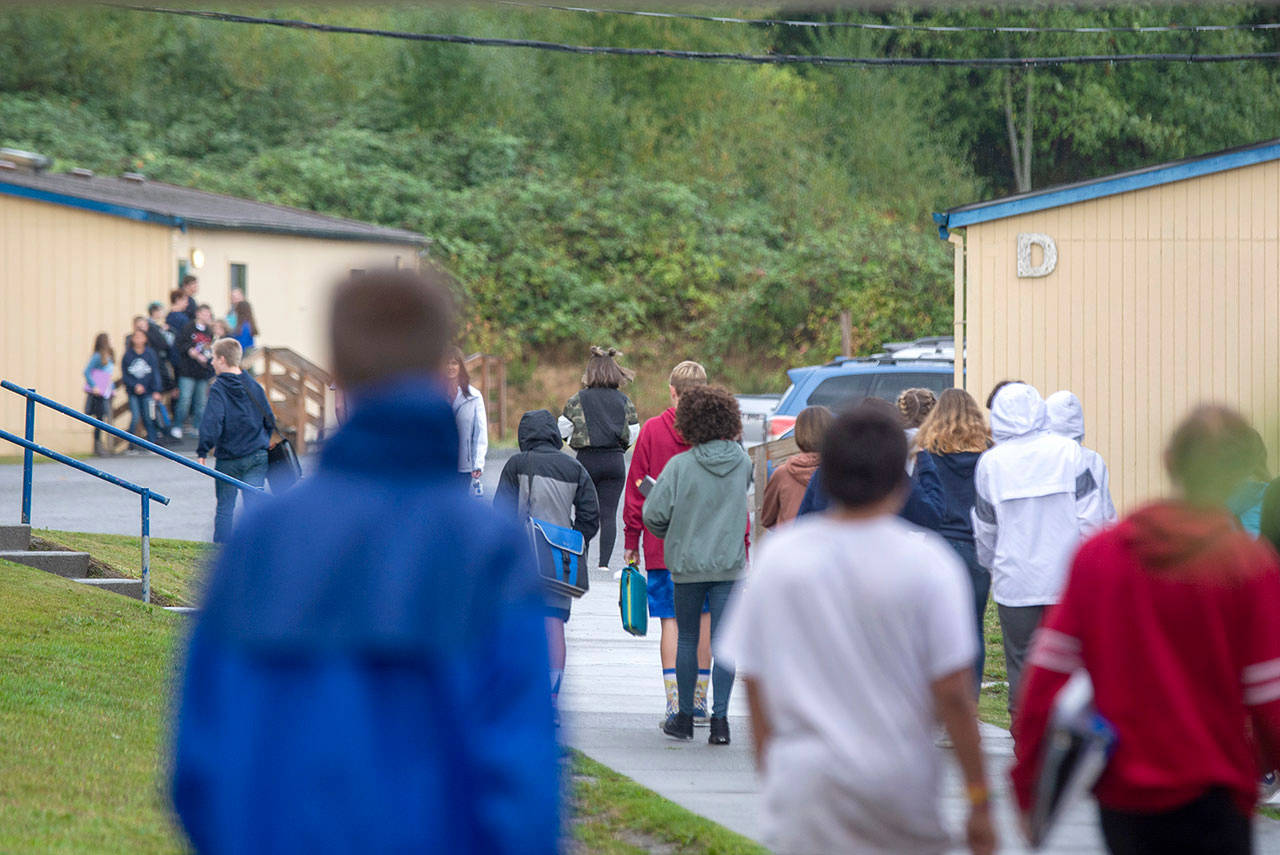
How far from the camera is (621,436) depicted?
498 inches

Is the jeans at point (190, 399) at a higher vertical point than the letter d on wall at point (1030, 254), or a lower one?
lower

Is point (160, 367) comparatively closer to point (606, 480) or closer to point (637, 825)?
point (606, 480)

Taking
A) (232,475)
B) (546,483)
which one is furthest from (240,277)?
(546,483)

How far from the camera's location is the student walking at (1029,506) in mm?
7039

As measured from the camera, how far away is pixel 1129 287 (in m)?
16.2

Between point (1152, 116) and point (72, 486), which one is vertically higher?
point (1152, 116)

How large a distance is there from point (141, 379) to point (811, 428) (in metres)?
16.1

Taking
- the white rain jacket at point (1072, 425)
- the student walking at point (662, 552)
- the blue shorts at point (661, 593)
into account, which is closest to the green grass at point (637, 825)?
the student walking at point (662, 552)

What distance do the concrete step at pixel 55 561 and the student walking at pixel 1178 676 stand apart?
30.5 ft

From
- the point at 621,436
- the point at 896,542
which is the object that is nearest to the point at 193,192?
the point at 621,436

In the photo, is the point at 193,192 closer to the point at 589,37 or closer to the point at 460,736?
the point at 589,37

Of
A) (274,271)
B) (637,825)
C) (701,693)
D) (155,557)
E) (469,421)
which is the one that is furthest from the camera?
(274,271)

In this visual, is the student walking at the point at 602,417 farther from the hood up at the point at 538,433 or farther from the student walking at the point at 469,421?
the hood up at the point at 538,433

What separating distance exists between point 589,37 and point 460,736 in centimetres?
5007
